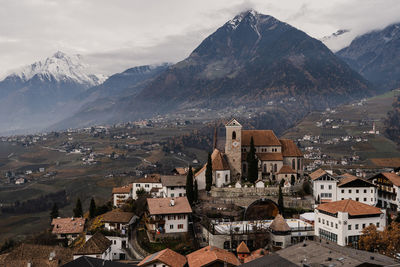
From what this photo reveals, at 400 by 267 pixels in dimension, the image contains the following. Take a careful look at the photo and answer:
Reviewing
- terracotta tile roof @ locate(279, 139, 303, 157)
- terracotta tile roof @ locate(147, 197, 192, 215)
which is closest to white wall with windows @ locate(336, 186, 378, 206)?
terracotta tile roof @ locate(279, 139, 303, 157)

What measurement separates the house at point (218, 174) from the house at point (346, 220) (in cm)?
2021

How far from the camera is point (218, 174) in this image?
7406 centimetres

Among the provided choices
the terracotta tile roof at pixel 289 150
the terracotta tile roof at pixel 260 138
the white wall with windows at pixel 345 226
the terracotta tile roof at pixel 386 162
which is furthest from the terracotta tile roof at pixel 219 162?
the terracotta tile roof at pixel 386 162

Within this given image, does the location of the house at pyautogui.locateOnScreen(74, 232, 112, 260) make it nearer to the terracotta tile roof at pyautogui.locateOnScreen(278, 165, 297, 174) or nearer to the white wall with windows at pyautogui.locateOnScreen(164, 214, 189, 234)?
the white wall with windows at pyautogui.locateOnScreen(164, 214, 189, 234)

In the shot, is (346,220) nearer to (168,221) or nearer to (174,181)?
(168,221)

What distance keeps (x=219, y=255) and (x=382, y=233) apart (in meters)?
21.1

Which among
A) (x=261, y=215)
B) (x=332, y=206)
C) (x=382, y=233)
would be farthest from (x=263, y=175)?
(x=382, y=233)

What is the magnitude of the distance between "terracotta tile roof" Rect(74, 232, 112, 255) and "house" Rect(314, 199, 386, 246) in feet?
101

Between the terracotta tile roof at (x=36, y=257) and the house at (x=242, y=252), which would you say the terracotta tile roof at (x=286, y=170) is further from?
the terracotta tile roof at (x=36, y=257)

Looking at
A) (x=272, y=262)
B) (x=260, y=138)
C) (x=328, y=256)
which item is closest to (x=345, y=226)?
(x=328, y=256)

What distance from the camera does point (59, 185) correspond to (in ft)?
574

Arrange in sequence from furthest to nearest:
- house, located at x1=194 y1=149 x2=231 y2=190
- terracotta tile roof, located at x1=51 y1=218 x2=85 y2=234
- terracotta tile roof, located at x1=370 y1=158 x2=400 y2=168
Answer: terracotta tile roof, located at x1=370 y1=158 x2=400 y2=168 → house, located at x1=194 y1=149 x2=231 y2=190 → terracotta tile roof, located at x1=51 y1=218 x2=85 y2=234

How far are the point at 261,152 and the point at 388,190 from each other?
77.1 feet

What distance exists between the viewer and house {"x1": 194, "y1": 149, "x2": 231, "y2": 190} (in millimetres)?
74000
